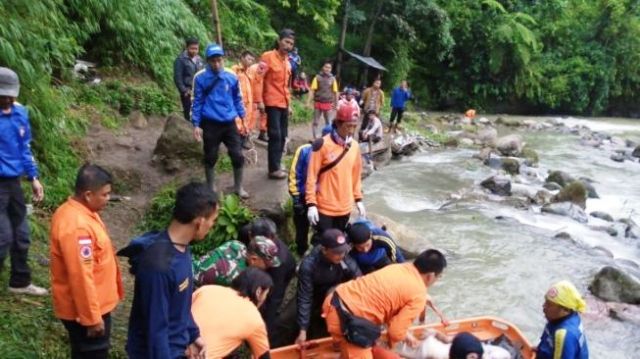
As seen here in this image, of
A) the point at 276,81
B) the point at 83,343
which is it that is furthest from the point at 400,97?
the point at 83,343

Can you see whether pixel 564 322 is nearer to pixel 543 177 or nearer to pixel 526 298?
pixel 526 298

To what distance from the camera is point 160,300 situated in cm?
262

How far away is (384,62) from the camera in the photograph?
88.7 ft

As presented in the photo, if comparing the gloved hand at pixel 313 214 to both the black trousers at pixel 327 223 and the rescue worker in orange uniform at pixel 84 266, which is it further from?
the rescue worker in orange uniform at pixel 84 266

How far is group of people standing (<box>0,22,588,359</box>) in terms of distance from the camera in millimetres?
2789

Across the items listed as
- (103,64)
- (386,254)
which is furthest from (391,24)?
(386,254)

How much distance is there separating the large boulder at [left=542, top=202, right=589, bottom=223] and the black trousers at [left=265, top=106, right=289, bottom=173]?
735cm

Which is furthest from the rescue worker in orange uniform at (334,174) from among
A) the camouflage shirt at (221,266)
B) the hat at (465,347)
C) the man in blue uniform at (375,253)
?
the hat at (465,347)

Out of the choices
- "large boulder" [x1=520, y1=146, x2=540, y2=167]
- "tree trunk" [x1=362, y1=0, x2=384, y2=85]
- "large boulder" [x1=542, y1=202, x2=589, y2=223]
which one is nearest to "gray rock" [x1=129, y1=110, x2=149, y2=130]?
"large boulder" [x1=542, y1=202, x2=589, y2=223]

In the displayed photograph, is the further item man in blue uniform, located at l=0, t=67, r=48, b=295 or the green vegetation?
the green vegetation

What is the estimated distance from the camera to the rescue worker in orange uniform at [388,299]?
4.23 m

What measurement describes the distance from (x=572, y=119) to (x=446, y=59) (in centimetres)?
862

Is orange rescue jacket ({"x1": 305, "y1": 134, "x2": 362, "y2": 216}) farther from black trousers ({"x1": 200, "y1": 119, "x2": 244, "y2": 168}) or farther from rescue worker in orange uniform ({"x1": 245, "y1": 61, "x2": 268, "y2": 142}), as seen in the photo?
rescue worker in orange uniform ({"x1": 245, "y1": 61, "x2": 268, "y2": 142})

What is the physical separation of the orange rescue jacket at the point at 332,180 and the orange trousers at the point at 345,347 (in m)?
1.13
